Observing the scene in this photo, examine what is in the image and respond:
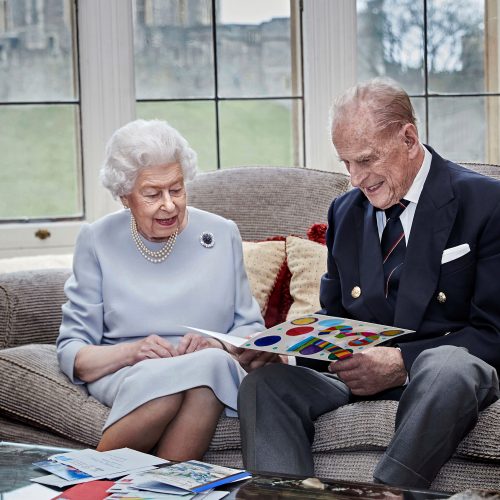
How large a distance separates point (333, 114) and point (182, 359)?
2.31 ft

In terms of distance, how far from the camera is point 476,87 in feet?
12.8

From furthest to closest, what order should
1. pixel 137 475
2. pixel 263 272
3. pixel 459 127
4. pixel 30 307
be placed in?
pixel 459 127 < pixel 263 272 < pixel 30 307 < pixel 137 475

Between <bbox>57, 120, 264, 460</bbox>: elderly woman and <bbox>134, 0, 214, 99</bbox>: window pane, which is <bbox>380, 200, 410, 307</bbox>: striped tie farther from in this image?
<bbox>134, 0, 214, 99</bbox>: window pane

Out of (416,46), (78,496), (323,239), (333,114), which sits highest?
(416,46)

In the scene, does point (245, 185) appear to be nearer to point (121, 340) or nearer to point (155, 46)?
point (121, 340)

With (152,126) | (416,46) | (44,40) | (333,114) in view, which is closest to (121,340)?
(152,126)

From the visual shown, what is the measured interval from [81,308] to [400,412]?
0.98 metres

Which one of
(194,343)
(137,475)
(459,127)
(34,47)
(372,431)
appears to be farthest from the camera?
(459,127)

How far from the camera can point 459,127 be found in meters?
3.92

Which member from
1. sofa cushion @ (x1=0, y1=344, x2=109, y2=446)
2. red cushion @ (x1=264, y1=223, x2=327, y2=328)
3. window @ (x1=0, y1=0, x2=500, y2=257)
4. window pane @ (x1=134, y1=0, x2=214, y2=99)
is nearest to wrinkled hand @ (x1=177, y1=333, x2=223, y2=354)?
sofa cushion @ (x1=0, y1=344, x2=109, y2=446)

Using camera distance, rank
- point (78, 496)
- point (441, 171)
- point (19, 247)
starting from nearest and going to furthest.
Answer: point (78, 496) < point (441, 171) < point (19, 247)

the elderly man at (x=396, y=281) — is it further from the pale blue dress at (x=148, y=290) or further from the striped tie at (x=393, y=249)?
the pale blue dress at (x=148, y=290)

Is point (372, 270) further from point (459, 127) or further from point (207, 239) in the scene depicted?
point (459, 127)

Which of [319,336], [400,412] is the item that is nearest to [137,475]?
[319,336]
